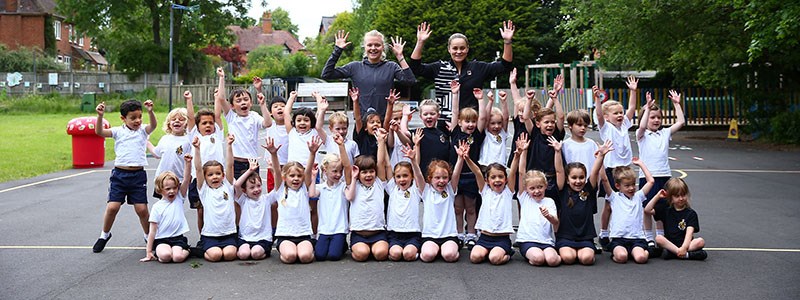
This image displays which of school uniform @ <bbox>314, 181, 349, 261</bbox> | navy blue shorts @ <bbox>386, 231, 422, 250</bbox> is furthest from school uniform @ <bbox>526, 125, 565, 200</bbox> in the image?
school uniform @ <bbox>314, 181, 349, 261</bbox>

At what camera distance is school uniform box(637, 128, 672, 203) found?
8.81 meters

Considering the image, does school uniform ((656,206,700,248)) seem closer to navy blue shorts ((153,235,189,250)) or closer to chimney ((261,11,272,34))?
navy blue shorts ((153,235,189,250))

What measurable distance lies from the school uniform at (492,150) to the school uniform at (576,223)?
2.72ft

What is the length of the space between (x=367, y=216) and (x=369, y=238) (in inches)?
8.1

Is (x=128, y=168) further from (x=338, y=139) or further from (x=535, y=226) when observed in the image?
(x=535, y=226)

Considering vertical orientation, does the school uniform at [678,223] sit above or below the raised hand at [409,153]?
below

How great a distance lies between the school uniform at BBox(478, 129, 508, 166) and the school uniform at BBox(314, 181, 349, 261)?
1408 millimetres

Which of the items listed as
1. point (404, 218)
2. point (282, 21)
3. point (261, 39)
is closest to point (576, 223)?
point (404, 218)

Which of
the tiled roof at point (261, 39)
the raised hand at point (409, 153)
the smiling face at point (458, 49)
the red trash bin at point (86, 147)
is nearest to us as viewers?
the raised hand at point (409, 153)

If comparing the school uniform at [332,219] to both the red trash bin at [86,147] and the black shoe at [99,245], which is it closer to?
the black shoe at [99,245]

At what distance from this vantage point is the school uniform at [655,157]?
881 cm

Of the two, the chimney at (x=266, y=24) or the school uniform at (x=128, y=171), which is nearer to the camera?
the school uniform at (x=128, y=171)

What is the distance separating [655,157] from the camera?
884 cm

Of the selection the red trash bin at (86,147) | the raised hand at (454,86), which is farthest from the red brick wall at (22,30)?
the raised hand at (454,86)
